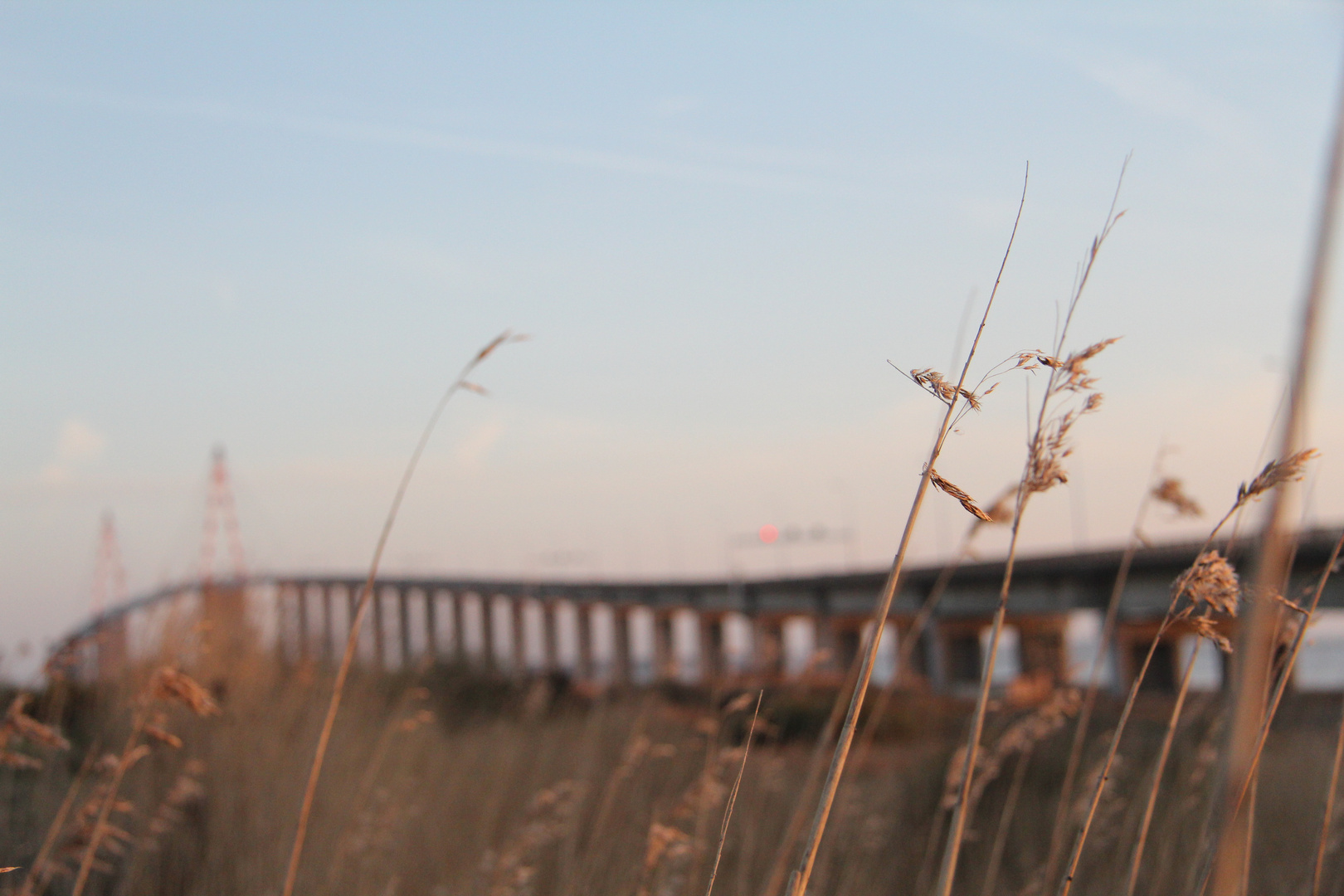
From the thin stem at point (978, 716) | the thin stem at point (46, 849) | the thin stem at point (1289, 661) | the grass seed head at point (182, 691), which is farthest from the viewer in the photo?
the thin stem at point (46, 849)

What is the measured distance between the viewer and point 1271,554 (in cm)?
100

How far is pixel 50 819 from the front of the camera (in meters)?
5.23

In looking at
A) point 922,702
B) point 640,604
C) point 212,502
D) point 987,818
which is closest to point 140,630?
point 987,818

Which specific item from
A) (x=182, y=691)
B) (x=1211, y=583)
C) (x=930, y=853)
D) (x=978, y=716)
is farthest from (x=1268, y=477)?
(x=930, y=853)

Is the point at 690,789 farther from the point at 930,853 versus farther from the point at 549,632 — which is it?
the point at 549,632

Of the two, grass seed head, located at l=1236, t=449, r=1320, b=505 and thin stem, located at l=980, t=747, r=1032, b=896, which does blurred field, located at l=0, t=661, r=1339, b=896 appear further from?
grass seed head, located at l=1236, t=449, r=1320, b=505

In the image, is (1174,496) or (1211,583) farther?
(1174,496)

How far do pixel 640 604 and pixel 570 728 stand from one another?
4267cm

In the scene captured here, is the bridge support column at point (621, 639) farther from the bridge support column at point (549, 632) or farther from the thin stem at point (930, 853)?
the thin stem at point (930, 853)

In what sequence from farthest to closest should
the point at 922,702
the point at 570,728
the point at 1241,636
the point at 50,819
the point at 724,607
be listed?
1. the point at 724,607
2. the point at 922,702
3. the point at 570,728
4. the point at 50,819
5. the point at 1241,636

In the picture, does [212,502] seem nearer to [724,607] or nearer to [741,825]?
[724,607]

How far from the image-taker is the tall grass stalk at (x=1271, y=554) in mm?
895

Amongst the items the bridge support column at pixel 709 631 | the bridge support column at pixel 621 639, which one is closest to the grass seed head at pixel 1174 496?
the bridge support column at pixel 709 631

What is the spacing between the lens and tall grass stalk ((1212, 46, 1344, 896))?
89 centimetres
